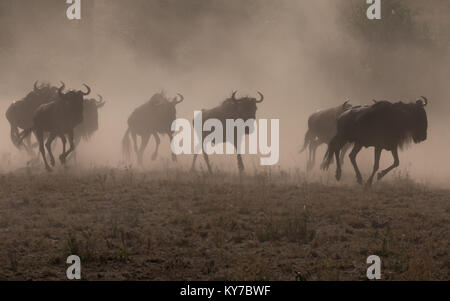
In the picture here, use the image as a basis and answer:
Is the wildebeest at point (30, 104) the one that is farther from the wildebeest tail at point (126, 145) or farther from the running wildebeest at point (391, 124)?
the running wildebeest at point (391, 124)

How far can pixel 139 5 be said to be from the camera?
87688mm

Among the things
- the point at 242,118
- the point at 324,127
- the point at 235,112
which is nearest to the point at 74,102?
the point at 235,112

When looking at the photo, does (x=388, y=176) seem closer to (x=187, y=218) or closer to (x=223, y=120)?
(x=223, y=120)

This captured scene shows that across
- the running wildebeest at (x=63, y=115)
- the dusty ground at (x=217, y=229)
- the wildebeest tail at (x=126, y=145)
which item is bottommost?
the dusty ground at (x=217, y=229)

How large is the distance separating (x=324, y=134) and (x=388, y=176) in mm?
2693

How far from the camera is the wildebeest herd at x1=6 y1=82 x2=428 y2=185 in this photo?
15.4 m

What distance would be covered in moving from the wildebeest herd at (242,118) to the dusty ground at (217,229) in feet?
4.18

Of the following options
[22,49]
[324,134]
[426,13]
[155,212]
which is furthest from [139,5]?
[155,212]

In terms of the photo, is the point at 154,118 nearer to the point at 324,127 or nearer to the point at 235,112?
the point at 235,112

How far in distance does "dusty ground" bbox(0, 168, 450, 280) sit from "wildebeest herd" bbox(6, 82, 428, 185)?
50.2 inches

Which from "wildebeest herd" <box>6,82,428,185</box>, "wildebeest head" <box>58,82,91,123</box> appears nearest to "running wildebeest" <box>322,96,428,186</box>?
"wildebeest herd" <box>6,82,428,185</box>

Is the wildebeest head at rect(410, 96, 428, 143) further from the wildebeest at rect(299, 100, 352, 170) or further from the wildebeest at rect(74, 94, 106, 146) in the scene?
the wildebeest at rect(74, 94, 106, 146)

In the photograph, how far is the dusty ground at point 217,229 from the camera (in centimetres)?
895

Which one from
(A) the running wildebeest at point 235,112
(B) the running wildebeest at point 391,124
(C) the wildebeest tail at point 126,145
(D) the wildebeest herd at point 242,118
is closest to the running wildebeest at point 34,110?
(D) the wildebeest herd at point 242,118
